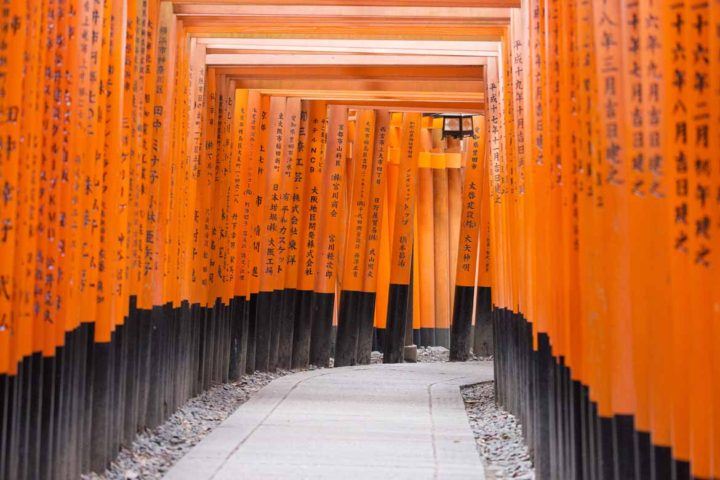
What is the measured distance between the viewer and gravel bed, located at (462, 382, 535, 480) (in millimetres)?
6404

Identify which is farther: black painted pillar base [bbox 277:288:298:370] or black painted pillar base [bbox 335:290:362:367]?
black painted pillar base [bbox 335:290:362:367]

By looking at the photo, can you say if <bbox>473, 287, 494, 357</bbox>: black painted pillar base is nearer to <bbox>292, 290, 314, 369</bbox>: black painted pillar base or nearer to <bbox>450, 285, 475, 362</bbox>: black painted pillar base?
<bbox>450, 285, 475, 362</bbox>: black painted pillar base

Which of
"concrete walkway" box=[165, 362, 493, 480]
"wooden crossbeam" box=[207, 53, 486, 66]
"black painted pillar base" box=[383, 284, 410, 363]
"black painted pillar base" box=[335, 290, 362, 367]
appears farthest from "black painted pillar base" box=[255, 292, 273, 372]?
"wooden crossbeam" box=[207, 53, 486, 66]

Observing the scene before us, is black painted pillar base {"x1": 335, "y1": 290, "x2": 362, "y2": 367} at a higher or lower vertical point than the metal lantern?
lower

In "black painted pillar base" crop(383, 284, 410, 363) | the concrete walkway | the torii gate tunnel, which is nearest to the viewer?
the torii gate tunnel

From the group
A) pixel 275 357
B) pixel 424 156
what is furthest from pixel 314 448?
pixel 424 156

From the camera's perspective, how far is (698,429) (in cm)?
284

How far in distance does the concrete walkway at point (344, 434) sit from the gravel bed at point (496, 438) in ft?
0.53

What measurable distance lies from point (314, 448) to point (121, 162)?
2.27 meters

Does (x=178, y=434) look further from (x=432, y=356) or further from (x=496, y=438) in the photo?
(x=432, y=356)

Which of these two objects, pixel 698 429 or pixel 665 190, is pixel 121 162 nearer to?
pixel 665 190

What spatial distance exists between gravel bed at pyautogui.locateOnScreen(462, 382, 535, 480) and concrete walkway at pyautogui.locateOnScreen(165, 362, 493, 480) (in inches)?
6.4

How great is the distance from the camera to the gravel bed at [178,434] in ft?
19.7

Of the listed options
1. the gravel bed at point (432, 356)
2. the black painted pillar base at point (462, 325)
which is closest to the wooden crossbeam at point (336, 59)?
the black painted pillar base at point (462, 325)
